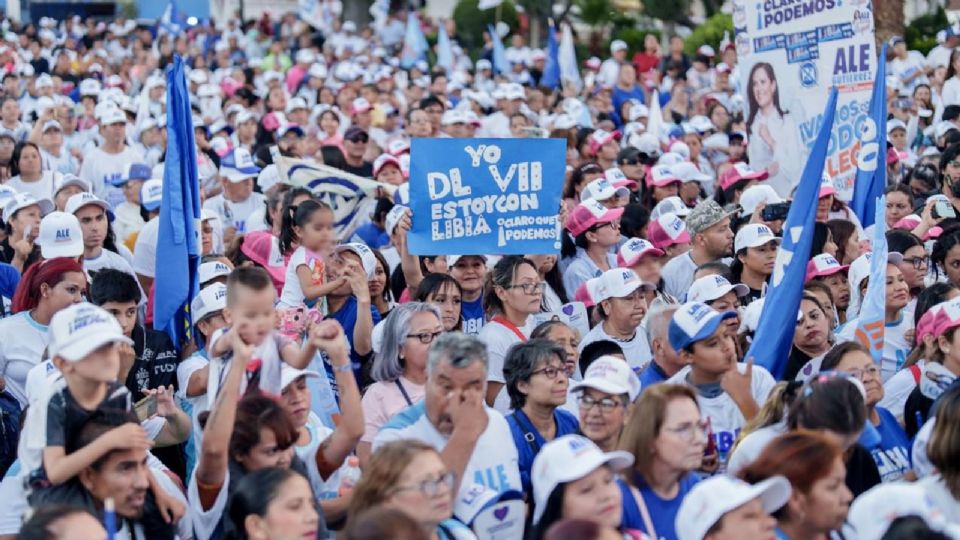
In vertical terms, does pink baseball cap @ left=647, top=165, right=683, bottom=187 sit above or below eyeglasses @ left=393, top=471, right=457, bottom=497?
above

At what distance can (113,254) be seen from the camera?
10.1 m

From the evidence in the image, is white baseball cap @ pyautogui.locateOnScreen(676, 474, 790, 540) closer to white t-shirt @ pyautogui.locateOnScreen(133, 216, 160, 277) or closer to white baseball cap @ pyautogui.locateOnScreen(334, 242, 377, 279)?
white baseball cap @ pyautogui.locateOnScreen(334, 242, 377, 279)

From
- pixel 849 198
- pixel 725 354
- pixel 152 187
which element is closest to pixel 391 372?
pixel 725 354

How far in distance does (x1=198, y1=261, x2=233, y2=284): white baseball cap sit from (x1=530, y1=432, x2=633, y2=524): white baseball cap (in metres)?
3.87

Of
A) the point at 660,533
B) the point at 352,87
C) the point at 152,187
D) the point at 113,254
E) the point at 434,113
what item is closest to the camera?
the point at 660,533

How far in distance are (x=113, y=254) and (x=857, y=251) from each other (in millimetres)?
4766

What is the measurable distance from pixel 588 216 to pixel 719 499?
17.2 ft

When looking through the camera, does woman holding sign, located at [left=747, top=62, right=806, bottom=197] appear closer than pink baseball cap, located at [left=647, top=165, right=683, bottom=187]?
Yes

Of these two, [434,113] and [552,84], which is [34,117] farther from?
[552,84]

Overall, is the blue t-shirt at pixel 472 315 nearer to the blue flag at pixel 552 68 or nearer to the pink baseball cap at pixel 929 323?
the pink baseball cap at pixel 929 323

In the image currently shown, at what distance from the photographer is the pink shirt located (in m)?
6.78

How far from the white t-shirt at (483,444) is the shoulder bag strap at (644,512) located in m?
0.52

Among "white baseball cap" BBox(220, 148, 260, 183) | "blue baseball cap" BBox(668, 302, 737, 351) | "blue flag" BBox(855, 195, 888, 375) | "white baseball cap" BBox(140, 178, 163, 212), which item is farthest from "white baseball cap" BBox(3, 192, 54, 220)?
"blue flag" BBox(855, 195, 888, 375)

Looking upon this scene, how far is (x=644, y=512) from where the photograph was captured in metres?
5.57
